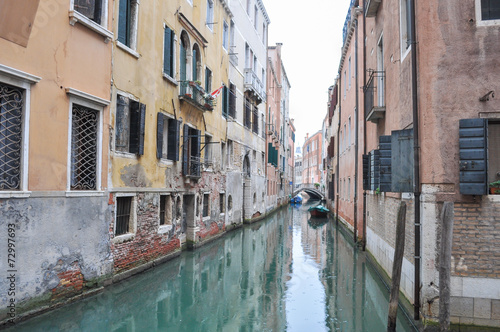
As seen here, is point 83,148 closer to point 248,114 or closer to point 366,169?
point 366,169

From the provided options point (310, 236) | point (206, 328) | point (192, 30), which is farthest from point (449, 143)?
point (310, 236)

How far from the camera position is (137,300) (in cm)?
729

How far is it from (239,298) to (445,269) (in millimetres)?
4165

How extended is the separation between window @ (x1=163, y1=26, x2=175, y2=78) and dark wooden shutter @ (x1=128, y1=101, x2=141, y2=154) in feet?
6.49

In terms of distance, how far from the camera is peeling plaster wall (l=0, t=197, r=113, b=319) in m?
5.68

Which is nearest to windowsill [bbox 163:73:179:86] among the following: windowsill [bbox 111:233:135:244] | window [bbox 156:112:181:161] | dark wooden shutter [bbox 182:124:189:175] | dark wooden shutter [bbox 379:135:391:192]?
window [bbox 156:112:181:161]

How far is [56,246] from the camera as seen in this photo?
6414 mm

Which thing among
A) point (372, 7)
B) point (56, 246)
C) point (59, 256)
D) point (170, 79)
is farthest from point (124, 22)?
point (372, 7)

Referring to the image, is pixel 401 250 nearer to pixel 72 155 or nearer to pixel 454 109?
pixel 454 109

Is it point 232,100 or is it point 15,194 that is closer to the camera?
point 15,194

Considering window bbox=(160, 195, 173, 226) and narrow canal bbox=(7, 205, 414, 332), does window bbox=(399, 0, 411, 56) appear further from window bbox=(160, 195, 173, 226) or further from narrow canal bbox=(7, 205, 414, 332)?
window bbox=(160, 195, 173, 226)

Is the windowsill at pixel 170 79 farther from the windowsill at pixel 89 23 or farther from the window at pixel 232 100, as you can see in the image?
the window at pixel 232 100

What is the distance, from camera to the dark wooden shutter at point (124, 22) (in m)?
8.50

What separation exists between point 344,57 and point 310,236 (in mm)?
8805
